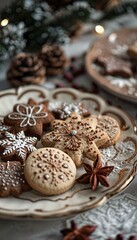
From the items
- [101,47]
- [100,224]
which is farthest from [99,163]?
[101,47]

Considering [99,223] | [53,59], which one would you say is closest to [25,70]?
[53,59]

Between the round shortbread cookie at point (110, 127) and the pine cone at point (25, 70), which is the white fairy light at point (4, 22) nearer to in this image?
the pine cone at point (25, 70)

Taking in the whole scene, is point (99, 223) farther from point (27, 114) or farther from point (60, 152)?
point (27, 114)

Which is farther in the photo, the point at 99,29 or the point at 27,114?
the point at 99,29

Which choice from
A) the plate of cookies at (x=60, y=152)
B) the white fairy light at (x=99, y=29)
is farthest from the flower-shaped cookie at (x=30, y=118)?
the white fairy light at (x=99, y=29)

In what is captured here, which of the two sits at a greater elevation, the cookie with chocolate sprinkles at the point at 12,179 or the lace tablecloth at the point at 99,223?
the cookie with chocolate sprinkles at the point at 12,179

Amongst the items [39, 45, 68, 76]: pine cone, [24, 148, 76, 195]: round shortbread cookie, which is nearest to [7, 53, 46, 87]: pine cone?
[39, 45, 68, 76]: pine cone

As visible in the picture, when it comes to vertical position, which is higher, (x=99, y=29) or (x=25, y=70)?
(x=99, y=29)
